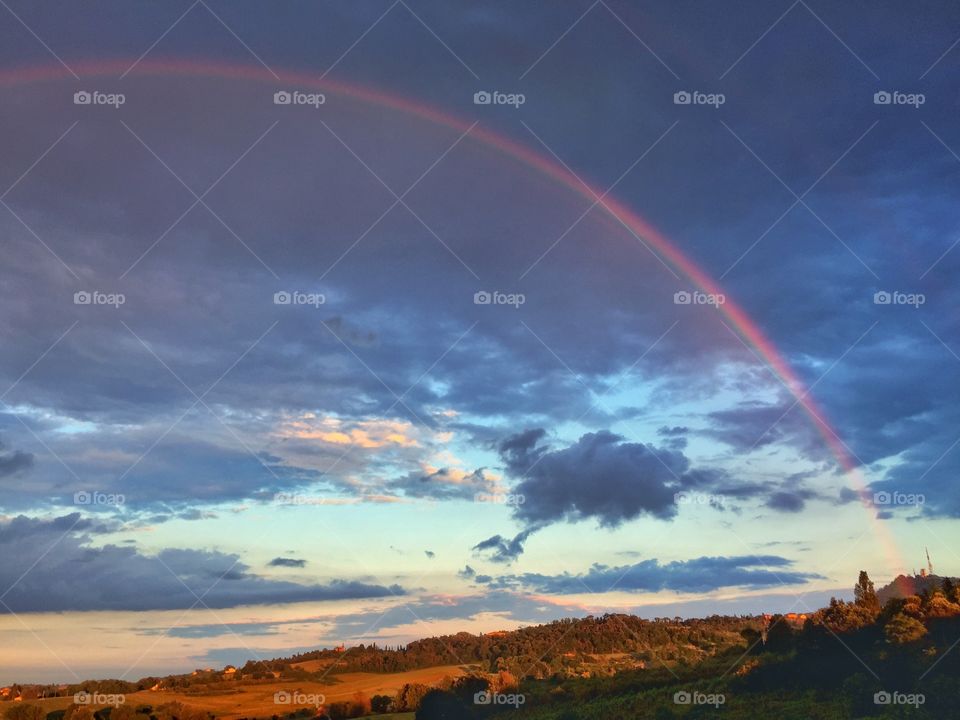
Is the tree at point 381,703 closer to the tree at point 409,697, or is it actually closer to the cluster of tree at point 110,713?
the tree at point 409,697

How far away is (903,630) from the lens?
5056 centimetres

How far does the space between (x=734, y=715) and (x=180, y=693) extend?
39.1m

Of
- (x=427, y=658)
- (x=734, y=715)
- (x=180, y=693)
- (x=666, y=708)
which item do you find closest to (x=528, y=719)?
(x=666, y=708)
